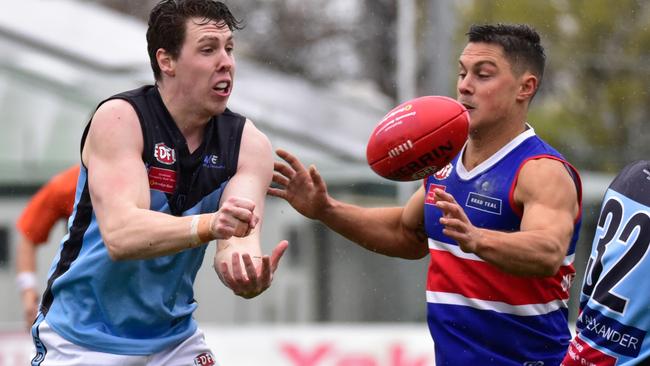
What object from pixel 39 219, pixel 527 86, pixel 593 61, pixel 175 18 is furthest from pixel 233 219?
pixel 593 61

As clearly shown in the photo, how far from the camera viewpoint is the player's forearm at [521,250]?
5367mm

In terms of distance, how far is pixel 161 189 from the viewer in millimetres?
5363

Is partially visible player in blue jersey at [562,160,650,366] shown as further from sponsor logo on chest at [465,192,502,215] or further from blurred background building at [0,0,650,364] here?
blurred background building at [0,0,650,364]

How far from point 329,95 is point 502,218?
1045 cm

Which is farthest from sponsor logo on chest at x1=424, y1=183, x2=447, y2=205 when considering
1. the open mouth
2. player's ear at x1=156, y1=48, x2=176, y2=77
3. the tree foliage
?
the tree foliage

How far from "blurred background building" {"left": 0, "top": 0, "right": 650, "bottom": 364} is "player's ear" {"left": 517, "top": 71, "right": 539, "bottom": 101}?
190 inches

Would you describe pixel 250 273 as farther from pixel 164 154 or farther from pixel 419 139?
pixel 419 139

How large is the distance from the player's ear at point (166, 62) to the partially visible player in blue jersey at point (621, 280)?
1856 millimetres

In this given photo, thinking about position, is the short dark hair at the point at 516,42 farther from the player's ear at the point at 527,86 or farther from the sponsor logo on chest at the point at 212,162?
the sponsor logo on chest at the point at 212,162

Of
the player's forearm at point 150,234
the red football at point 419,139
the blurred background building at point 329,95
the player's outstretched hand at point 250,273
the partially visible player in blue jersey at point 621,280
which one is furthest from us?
the blurred background building at point 329,95

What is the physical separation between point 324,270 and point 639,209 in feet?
25.7

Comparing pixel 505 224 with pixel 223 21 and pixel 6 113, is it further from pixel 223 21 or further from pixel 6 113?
pixel 6 113

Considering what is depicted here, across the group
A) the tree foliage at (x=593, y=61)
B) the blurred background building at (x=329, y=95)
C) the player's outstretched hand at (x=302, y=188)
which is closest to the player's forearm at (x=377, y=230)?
the player's outstretched hand at (x=302, y=188)

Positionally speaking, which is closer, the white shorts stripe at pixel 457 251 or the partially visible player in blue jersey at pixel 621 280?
the partially visible player in blue jersey at pixel 621 280
